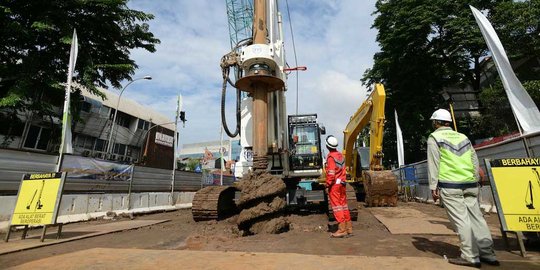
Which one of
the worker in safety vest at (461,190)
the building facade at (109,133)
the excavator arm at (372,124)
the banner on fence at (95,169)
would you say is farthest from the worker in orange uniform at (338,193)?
the building facade at (109,133)

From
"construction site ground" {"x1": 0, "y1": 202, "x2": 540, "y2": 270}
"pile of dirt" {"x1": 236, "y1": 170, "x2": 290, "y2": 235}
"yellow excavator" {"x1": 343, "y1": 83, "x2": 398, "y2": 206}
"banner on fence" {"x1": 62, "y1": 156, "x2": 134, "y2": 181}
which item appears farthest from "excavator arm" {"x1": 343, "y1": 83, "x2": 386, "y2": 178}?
"banner on fence" {"x1": 62, "y1": 156, "x2": 134, "y2": 181}

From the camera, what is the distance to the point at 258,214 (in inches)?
230

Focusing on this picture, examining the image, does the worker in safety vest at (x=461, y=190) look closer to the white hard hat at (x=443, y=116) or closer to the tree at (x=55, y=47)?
the white hard hat at (x=443, y=116)

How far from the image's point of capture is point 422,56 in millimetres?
22266

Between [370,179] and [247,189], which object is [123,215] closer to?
[247,189]

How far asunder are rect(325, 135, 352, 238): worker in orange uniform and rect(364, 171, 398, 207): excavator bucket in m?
5.21

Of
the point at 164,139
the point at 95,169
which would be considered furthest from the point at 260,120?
the point at 164,139

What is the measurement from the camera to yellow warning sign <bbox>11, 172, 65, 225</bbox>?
559 cm

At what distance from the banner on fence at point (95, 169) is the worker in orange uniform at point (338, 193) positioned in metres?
7.61

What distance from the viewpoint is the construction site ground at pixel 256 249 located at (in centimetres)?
344

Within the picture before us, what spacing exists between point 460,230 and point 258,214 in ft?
11.1

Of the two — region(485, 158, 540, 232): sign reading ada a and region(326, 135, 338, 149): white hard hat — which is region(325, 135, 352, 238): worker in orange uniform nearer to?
region(326, 135, 338, 149): white hard hat

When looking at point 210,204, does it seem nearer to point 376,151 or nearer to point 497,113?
point 376,151

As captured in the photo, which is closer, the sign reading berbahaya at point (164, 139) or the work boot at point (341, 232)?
the work boot at point (341, 232)
